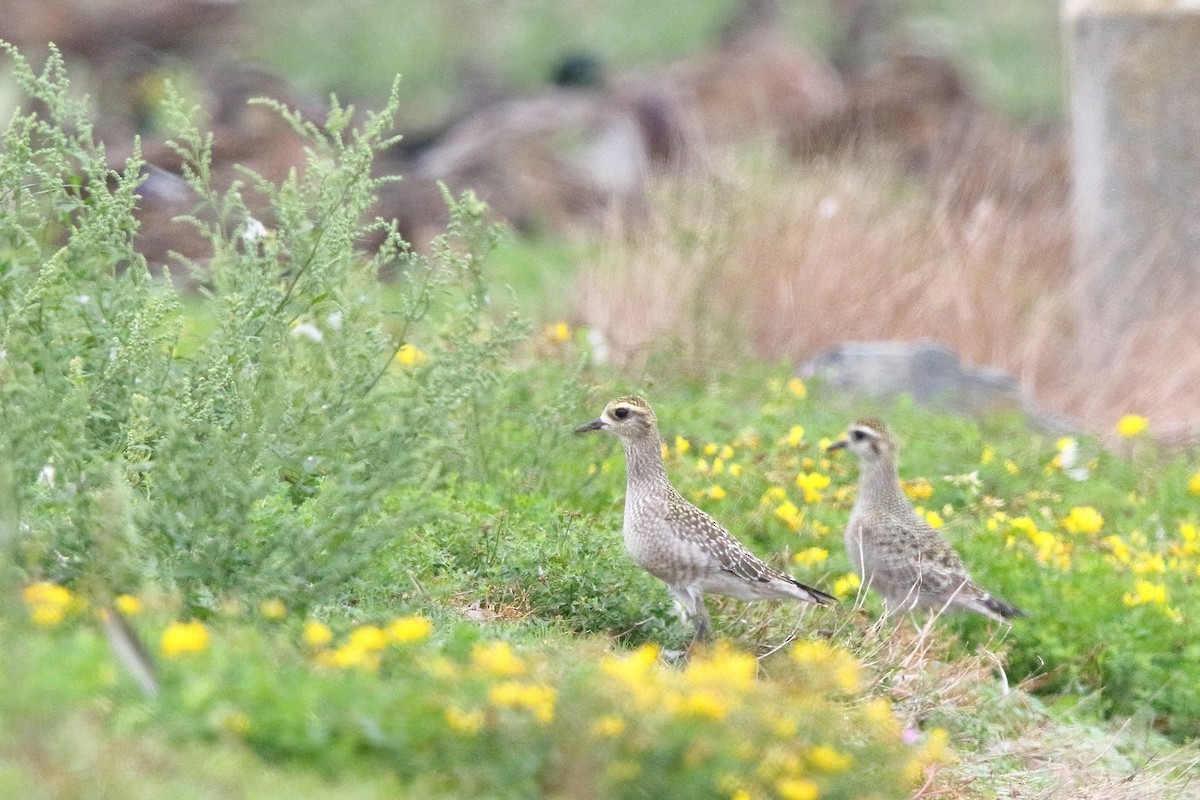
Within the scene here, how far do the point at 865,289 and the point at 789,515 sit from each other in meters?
4.75

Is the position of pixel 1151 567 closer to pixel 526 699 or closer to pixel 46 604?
pixel 526 699

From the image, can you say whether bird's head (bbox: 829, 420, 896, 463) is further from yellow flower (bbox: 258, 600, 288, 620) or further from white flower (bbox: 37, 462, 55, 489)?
white flower (bbox: 37, 462, 55, 489)

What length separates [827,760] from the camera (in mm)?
4574

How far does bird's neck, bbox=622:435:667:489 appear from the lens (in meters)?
7.11

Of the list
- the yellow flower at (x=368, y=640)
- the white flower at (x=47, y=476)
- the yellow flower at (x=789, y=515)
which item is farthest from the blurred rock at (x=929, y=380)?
the yellow flower at (x=368, y=640)

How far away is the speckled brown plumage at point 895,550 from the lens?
24.7ft

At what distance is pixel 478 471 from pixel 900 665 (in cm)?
220

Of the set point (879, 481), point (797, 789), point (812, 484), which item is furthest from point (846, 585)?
point (797, 789)

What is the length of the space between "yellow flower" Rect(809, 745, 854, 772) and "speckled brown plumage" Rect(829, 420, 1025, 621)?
2681 mm

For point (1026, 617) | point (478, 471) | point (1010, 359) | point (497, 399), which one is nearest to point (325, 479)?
point (478, 471)

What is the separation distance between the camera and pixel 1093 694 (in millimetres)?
7320

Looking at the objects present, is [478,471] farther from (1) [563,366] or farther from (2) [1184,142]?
(2) [1184,142]

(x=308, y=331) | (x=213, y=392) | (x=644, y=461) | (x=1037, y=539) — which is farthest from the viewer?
(x=1037, y=539)

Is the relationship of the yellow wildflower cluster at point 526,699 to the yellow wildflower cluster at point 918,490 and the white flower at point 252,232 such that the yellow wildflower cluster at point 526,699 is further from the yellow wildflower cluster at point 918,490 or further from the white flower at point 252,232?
the yellow wildflower cluster at point 918,490
